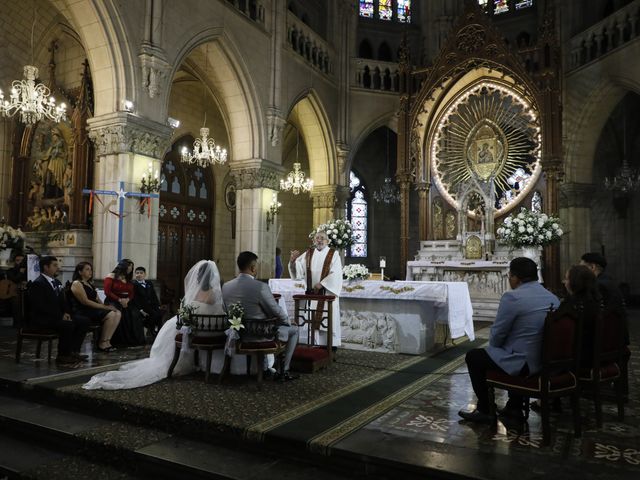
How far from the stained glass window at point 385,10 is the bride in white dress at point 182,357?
17475 mm

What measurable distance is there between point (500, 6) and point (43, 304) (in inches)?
742

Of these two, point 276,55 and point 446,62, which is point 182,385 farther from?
point 446,62

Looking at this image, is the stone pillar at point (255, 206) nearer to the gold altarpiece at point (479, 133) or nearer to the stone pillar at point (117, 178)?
the gold altarpiece at point (479, 133)

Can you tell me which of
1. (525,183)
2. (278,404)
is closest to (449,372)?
(278,404)

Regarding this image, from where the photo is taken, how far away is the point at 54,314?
5.96 metres

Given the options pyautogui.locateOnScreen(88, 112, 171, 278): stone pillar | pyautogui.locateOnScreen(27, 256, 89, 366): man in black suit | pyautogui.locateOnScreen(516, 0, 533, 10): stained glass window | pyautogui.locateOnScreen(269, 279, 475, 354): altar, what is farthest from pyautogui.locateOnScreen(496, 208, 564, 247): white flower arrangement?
pyautogui.locateOnScreen(516, 0, 533, 10): stained glass window

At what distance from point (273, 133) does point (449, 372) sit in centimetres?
939

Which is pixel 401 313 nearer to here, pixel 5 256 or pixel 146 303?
pixel 146 303

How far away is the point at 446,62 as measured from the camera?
1424 centimetres

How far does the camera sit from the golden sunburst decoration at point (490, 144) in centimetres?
1366

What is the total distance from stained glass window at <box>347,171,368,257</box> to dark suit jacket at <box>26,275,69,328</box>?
50.6ft

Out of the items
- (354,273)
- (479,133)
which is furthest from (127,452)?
(479,133)

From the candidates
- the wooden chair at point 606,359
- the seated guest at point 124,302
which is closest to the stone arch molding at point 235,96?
the seated guest at point 124,302

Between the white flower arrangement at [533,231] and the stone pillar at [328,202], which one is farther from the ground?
the stone pillar at [328,202]
